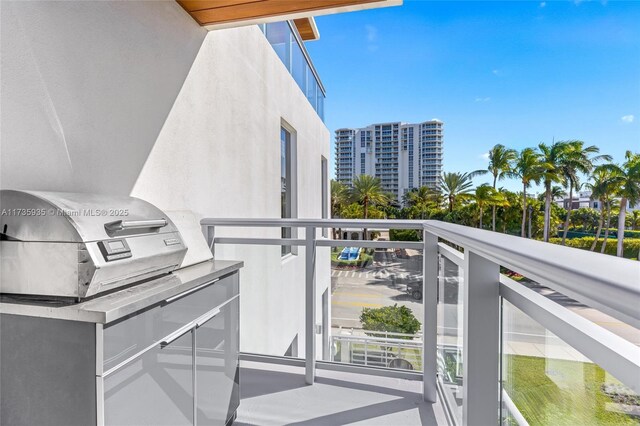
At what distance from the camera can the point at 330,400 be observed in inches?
93.6

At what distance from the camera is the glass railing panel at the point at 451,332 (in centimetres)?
162

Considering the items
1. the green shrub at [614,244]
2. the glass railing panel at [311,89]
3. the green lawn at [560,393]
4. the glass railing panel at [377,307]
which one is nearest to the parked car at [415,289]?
the glass railing panel at [377,307]

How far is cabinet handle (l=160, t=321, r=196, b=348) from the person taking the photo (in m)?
1.37

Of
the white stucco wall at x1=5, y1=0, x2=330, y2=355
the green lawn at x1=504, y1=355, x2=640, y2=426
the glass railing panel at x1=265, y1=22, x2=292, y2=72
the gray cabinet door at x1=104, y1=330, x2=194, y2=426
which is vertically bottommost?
the gray cabinet door at x1=104, y1=330, x2=194, y2=426

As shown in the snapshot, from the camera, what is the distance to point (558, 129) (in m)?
45.9

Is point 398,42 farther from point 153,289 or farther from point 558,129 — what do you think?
point 153,289

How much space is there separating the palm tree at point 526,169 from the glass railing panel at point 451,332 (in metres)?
29.5

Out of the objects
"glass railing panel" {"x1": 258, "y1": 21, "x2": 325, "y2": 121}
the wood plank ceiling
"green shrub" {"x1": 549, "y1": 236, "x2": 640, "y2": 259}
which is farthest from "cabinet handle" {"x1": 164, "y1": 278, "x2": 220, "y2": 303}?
"green shrub" {"x1": 549, "y1": 236, "x2": 640, "y2": 259}

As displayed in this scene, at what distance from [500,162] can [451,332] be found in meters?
32.8

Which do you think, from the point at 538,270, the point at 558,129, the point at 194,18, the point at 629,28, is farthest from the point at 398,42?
the point at 538,270

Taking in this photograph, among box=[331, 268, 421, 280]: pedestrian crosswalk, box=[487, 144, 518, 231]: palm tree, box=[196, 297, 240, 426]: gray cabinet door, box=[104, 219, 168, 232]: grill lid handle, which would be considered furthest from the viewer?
box=[487, 144, 518, 231]: palm tree

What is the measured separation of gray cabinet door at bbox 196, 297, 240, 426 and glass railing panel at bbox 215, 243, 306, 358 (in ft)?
3.67

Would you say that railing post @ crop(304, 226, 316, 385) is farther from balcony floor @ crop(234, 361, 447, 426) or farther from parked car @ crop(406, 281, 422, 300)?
parked car @ crop(406, 281, 422, 300)

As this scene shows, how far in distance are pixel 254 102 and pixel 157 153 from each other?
2.23 meters
